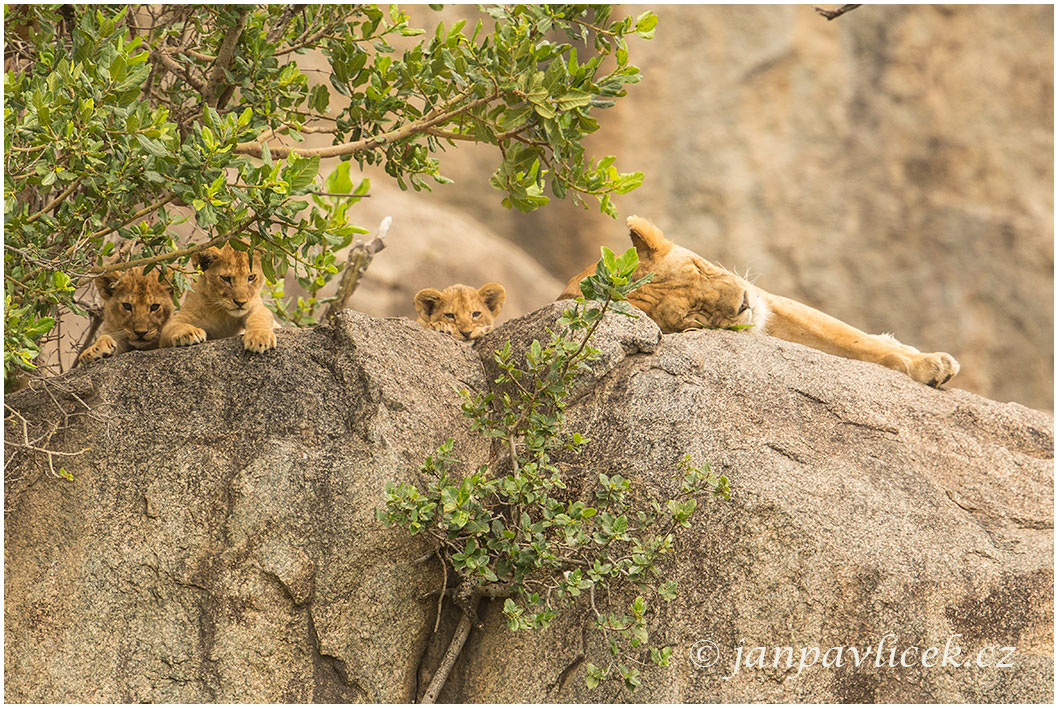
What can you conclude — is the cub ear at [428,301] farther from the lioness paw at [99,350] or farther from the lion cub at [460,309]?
the lioness paw at [99,350]

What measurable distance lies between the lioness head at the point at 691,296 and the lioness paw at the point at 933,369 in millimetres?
912

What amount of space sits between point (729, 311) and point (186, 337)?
289cm

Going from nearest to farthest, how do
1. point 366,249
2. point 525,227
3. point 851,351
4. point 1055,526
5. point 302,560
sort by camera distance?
point 302,560 → point 1055,526 → point 851,351 → point 366,249 → point 525,227

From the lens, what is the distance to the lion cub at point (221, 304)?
5.32 metres

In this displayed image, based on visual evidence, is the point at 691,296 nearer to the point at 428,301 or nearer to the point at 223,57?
the point at 428,301

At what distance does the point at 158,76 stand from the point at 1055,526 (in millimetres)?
4908

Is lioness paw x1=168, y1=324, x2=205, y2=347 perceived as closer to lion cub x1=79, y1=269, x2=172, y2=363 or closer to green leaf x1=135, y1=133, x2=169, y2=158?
lion cub x1=79, y1=269, x2=172, y2=363

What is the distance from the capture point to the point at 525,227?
14164 millimetres

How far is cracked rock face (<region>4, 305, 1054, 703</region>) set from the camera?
4.54 meters

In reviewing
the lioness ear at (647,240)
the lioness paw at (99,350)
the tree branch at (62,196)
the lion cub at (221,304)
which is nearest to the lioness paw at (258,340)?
the lion cub at (221,304)

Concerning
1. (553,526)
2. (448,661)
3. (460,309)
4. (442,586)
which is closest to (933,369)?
(553,526)

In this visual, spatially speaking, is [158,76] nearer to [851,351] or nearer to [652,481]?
[652,481]

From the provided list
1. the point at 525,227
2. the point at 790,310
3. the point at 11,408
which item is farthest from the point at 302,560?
the point at 525,227

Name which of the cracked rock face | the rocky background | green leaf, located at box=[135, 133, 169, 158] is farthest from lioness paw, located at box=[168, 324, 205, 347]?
the rocky background
